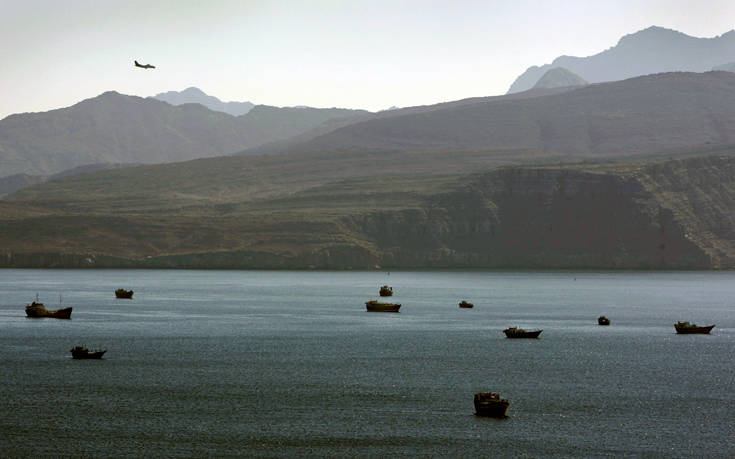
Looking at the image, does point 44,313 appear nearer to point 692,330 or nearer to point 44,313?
point 44,313

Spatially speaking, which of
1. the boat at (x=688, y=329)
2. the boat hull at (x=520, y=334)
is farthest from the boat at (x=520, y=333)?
the boat at (x=688, y=329)

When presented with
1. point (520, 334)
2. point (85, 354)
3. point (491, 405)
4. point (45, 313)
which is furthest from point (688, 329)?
point (45, 313)

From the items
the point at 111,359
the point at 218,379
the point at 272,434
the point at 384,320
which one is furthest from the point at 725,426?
the point at 384,320

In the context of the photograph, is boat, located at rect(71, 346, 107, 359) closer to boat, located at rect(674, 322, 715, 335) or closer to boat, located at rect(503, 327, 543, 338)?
boat, located at rect(503, 327, 543, 338)

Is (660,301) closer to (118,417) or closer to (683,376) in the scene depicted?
(683,376)

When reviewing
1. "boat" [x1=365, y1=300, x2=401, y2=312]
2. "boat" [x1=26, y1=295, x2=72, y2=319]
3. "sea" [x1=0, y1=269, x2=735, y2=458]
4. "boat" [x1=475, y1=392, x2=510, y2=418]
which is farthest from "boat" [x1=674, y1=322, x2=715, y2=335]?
"boat" [x1=26, y1=295, x2=72, y2=319]

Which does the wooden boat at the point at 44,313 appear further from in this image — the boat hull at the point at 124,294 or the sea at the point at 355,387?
the boat hull at the point at 124,294
